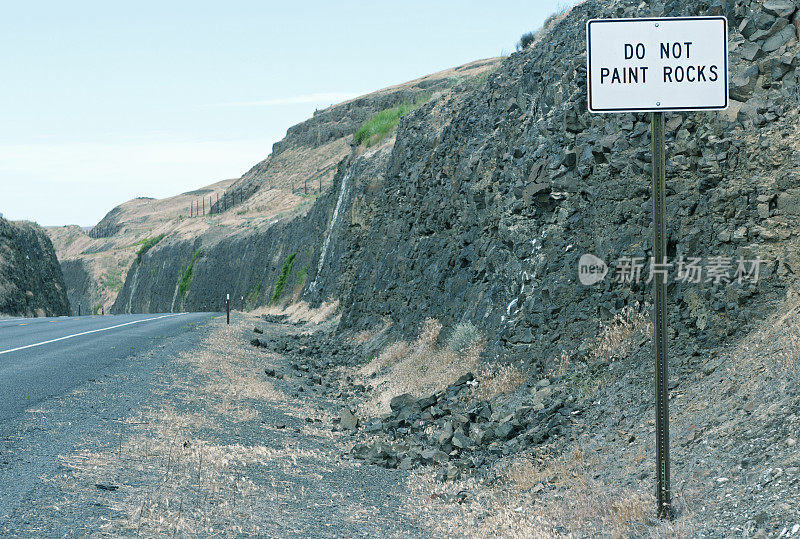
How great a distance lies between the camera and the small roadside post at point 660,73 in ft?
15.5

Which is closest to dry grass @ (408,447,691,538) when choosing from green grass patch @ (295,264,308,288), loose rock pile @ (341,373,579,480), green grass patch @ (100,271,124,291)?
loose rock pile @ (341,373,579,480)

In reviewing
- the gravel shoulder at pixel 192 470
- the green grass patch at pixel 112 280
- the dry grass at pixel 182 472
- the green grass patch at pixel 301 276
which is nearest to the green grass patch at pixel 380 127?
the green grass patch at pixel 301 276

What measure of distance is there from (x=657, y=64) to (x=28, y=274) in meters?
55.9

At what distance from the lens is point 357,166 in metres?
32.5

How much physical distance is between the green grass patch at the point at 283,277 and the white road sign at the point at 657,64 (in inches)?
1597

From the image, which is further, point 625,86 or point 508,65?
point 508,65

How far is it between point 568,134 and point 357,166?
22.2m

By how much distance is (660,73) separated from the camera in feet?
15.6

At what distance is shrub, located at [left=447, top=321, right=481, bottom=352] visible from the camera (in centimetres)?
1208

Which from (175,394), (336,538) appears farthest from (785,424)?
(175,394)

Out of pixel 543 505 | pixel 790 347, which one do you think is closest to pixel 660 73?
pixel 790 347

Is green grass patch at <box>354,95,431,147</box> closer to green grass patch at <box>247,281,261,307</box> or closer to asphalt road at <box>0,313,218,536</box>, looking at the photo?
asphalt road at <box>0,313,218,536</box>

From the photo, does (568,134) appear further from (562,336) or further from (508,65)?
(508,65)

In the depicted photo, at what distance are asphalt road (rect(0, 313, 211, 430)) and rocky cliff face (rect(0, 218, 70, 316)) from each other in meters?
30.6
